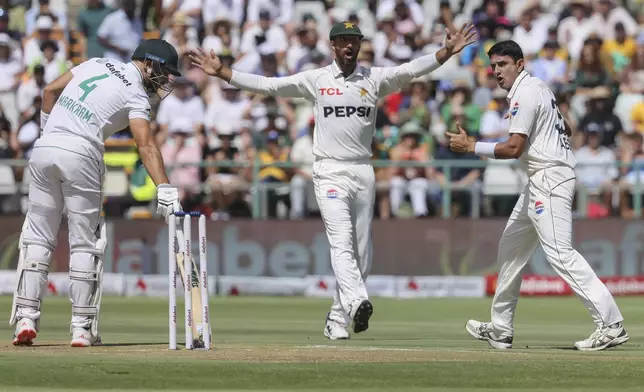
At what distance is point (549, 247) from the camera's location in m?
9.69

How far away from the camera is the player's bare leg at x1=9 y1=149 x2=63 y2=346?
362 inches

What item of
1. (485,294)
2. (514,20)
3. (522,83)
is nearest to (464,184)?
(485,294)

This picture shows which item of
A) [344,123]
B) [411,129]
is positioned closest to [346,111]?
[344,123]

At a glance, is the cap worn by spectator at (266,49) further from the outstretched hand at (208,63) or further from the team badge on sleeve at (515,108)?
the team badge on sleeve at (515,108)

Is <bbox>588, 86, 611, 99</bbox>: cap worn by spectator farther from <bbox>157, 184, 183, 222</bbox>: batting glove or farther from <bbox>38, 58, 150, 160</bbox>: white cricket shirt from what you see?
<bbox>157, 184, 183, 222</bbox>: batting glove

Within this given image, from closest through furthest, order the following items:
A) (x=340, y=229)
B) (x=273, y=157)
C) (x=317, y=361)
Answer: (x=317, y=361) < (x=340, y=229) < (x=273, y=157)

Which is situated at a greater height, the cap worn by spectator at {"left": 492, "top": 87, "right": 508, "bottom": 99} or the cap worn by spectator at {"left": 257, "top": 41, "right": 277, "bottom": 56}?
the cap worn by spectator at {"left": 257, "top": 41, "right": 277, "bottom": 56}

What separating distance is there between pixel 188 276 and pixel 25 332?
3.92 ft

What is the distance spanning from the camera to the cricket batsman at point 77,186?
9.17 metres

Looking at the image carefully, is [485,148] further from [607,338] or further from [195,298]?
[195,298]

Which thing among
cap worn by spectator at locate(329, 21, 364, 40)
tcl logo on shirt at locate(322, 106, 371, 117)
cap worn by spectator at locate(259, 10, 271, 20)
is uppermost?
cap worn by spectator at locate(259, 10, 271, 20)

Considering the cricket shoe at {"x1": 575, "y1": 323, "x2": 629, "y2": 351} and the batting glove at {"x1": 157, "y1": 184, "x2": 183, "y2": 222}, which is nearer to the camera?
the batting glove at {"x1": 157, "y1": 184, "x2": 183, "y2": 222}

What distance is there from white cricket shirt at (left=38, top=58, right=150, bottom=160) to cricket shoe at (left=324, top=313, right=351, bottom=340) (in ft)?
8.39

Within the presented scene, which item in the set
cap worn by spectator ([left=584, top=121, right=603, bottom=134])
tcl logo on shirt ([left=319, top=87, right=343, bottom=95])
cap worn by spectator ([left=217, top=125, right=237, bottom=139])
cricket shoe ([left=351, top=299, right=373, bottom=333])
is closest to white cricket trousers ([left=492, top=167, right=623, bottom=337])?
cricket shoe ([left=351, top=299, right=373, bottom=333])
